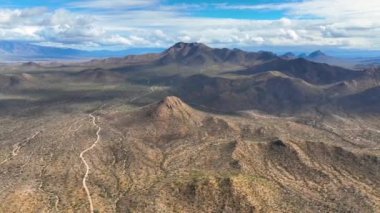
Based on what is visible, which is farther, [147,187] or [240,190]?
[147,187]

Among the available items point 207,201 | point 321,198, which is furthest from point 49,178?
point 321,198

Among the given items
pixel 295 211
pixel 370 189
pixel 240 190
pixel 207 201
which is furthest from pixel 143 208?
pixel 370 189

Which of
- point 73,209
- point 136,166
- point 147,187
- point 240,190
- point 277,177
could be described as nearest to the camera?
point 73,209

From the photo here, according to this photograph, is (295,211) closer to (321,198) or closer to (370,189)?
(321,198)

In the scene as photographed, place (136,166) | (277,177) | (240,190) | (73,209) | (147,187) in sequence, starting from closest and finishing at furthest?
1. (73,209)
2. (240,190)
3. (147,187)
4. (277,177)
5. (136,166)

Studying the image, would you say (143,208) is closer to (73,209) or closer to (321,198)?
(73,209)

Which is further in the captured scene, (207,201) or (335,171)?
(335,171)

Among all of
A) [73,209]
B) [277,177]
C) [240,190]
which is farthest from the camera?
[277,177]

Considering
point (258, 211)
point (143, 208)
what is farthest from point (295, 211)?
point (143, 208)
